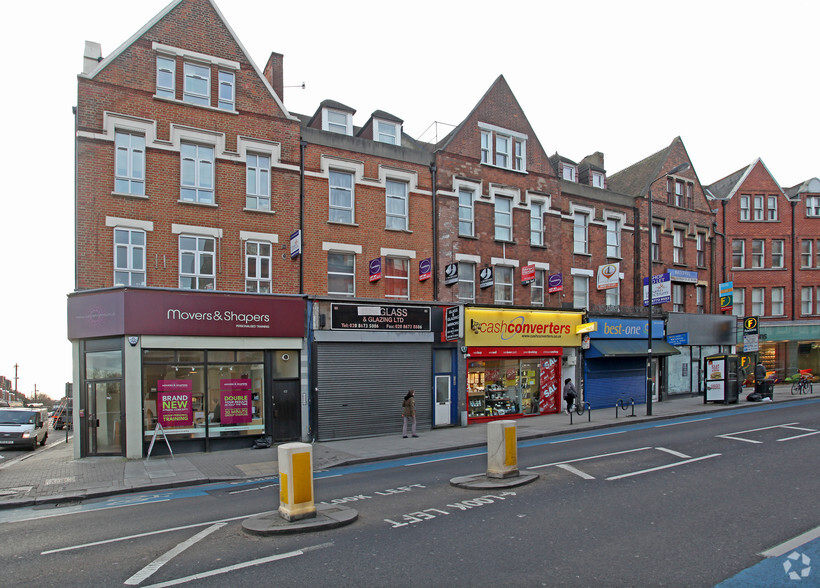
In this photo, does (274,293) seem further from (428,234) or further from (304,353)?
(428,234)

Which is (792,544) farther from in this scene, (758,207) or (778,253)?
(778,253)

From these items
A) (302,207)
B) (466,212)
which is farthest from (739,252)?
(302,207)

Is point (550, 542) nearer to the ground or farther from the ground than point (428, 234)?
nearer to the ground

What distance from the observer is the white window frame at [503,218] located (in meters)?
25.1

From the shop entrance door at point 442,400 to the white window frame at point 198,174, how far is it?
10.8 m

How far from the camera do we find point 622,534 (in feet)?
25.1

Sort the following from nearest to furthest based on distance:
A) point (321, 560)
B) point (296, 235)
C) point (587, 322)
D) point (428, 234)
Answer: point (321, 560) < point (296, 235) < point (428, 234) < point (587, 322)

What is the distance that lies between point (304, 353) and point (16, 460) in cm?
982

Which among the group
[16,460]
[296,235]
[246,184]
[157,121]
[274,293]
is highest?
[157,121]

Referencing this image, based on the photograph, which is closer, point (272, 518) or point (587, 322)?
point (272, 518)

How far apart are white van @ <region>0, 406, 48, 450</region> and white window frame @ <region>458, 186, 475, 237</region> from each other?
18.4 m

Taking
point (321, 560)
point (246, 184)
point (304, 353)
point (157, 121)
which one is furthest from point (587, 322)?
point (321, 560)

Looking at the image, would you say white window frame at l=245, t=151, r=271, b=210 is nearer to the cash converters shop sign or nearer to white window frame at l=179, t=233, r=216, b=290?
white window frame at l=179, t=233, r=216, b=290

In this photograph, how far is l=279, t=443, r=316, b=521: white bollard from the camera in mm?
8539
